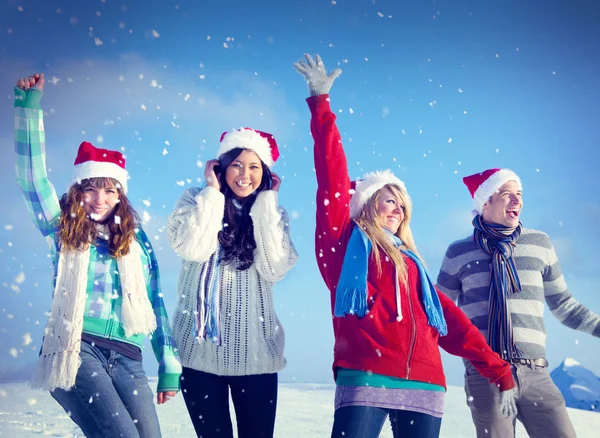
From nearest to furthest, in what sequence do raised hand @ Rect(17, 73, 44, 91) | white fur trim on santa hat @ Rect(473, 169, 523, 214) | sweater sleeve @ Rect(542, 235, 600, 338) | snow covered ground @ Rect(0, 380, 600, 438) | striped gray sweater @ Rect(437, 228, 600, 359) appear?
raised hand @ Rect(17, 73, 44, 91), striped gray sweater @ Rect(437, 228, 600, 359), sweater sleeve @ Rect(542, 235, 600, 338), white fur trim on santa hat @ Rect(473, 169, 523, 214), snow covered ground @ Rect(0, 380, 600, 438)

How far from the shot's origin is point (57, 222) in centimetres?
304

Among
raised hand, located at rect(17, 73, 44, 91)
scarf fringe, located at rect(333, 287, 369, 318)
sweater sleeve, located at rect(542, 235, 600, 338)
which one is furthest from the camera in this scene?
sweater sleeve, located at rect(542, 235, 600, 338)

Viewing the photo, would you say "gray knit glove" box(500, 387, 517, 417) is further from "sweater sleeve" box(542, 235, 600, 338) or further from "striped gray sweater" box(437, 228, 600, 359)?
"sweater sleeve" box(542, 235, 600, 338)

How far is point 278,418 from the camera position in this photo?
23.2 feet

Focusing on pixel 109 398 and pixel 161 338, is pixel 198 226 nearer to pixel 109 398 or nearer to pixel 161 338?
pixel 161 338

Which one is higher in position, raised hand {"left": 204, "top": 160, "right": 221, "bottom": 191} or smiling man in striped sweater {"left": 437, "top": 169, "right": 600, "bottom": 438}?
raised hand {"left": 204, "top": 160, "right": 221, "bottom": 191}

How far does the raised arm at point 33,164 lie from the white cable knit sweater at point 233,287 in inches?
25.3

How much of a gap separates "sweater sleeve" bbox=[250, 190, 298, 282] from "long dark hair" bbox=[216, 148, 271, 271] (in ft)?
0.21

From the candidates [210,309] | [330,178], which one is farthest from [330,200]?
[210,309]

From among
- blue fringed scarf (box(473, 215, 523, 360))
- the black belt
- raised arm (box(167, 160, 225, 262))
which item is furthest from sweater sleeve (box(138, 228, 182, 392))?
the black belt

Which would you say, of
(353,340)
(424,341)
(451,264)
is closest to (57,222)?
(353,340)

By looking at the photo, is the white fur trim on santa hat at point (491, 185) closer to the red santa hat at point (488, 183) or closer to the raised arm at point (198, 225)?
the red santa hat at point (488, 183)

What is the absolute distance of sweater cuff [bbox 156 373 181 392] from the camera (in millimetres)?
2926

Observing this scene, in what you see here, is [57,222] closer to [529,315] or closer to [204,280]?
[204,280]
